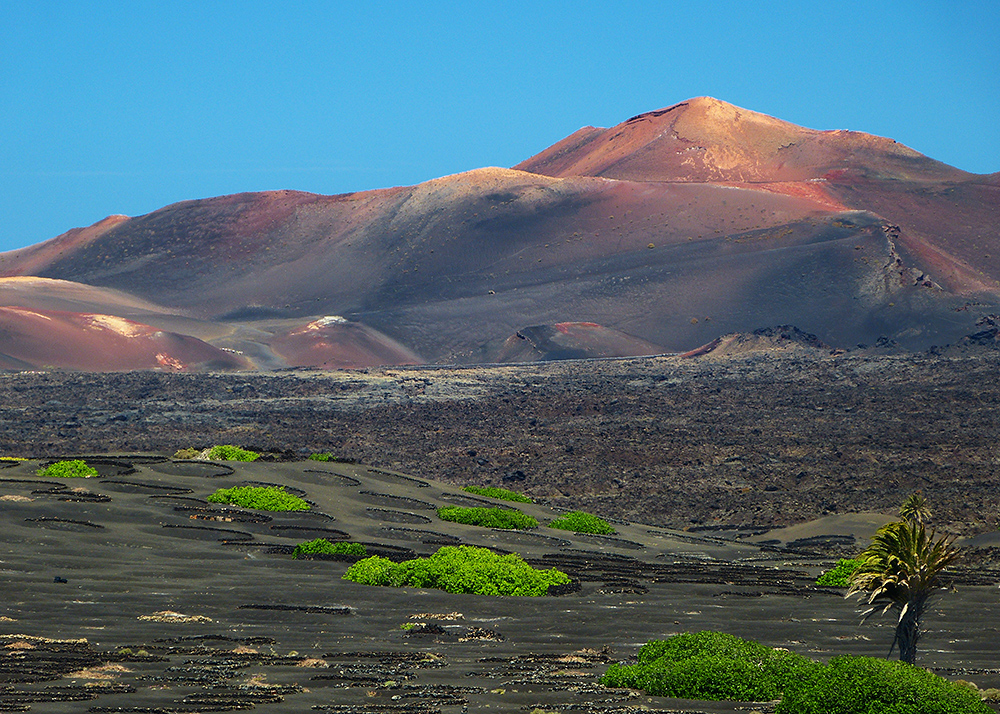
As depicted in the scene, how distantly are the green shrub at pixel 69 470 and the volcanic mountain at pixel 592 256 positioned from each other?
69117mm

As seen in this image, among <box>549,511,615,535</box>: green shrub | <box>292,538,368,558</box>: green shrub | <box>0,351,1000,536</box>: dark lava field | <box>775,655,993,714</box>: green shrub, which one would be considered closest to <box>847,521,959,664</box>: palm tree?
<box>775,655,993,714</box>: green shrub

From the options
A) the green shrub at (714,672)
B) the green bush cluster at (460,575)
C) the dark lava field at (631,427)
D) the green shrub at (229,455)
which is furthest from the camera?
the dark lava field at (631,427)

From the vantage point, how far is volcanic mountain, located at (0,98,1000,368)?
109m

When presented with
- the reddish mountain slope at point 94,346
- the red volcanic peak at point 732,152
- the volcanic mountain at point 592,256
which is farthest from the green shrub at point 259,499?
the red volcanic peak at point 732,152

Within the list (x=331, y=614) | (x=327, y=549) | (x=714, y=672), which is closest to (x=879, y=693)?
(x=714, y=672)

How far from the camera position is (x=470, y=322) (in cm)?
12225

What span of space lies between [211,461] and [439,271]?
4113 inches

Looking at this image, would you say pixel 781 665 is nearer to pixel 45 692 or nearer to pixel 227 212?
A: pixel 45 692

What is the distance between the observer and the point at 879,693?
984 centimetres

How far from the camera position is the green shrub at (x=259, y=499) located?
2831 centimetres

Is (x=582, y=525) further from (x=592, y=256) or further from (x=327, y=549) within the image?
(x=592, y=256)

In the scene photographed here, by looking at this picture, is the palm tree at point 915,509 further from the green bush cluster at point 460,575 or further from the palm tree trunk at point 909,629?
the green bush cluster at point 460,575

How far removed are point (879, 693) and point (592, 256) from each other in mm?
125564

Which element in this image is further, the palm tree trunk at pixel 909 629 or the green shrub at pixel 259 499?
the green shrub at pixel 259 499
